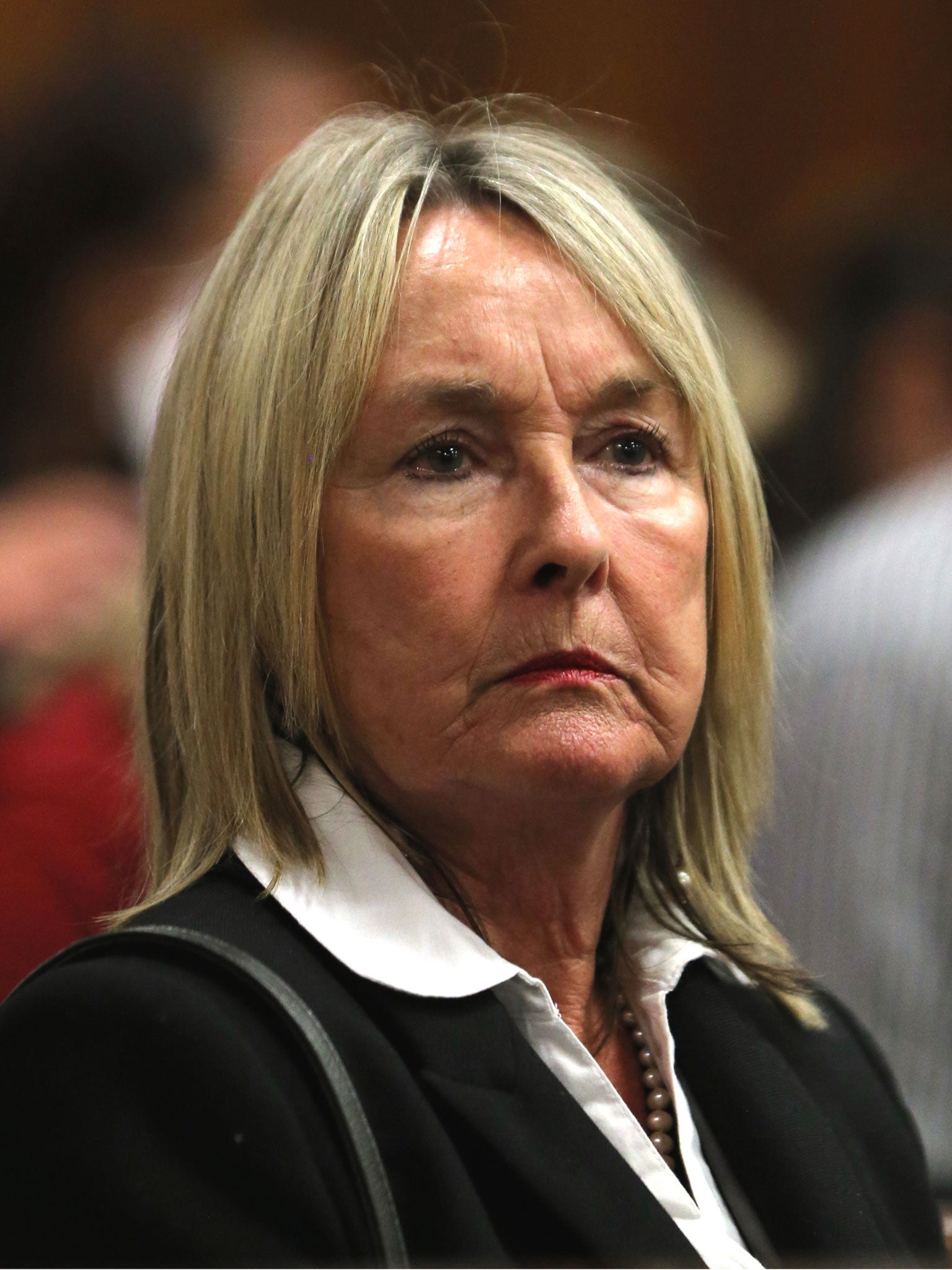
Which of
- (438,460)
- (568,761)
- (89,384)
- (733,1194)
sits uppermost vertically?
(89,384)

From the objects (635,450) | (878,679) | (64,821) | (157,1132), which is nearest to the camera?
(157,1132)

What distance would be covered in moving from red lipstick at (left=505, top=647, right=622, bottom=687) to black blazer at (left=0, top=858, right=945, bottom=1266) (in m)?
0.24

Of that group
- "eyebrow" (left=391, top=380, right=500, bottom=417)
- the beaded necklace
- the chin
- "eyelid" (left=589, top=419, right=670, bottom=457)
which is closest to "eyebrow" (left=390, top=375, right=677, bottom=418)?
"eyebrow" (left=391, top=380, right=500, bottom=417)

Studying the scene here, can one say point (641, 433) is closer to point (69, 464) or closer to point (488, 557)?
point (488, 557)

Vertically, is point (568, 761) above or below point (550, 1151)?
above

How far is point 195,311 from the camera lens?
1.25 m

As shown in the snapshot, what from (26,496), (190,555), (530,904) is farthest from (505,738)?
(26,496)

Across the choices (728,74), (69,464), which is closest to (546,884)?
(69,464)

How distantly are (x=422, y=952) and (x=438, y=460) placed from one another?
0.37 meters

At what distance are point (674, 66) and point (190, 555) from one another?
622 mm

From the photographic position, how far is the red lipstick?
44.0 inches

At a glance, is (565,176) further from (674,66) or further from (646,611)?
(646,611)

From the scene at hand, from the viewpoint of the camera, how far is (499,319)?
3.74 feet

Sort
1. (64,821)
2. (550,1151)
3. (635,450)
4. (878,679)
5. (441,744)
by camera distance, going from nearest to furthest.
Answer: (550,1151)
(441,744)
(635,450)
(64,821)
(878,679)
